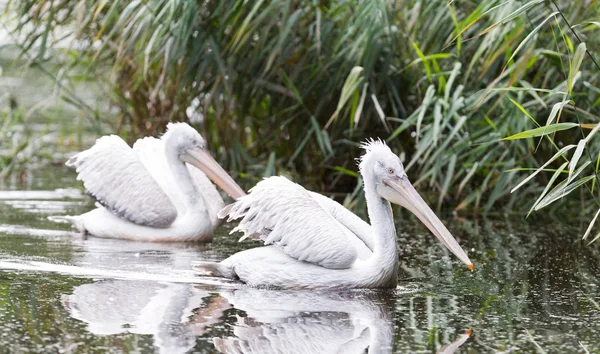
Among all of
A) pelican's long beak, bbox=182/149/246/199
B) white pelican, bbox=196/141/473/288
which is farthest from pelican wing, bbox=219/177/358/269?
pelican's long beak, bbox=182/149/246/199

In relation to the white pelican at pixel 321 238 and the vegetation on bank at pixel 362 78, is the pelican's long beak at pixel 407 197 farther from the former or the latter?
the vegetation on bank at pixel 362 78

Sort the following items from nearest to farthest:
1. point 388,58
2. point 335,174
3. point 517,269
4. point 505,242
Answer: point 517,269, point 505,242, point 388,58, point 335,174

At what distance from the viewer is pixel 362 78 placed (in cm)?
700

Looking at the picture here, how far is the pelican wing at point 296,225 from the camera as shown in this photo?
4679 mm

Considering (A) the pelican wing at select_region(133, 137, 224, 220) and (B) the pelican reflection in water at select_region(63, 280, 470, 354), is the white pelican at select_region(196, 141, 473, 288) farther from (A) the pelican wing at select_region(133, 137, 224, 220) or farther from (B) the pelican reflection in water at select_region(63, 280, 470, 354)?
(A) the pelican wing at select_region(133, 137, 224, 220)

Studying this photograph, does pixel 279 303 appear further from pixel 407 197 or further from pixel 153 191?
pixel 153 191

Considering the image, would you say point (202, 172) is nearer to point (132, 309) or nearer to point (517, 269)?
point (517, 269)

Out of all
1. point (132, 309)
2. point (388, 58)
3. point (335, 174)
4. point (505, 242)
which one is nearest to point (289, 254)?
point (132, 309)

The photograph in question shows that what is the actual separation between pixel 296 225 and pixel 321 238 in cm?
13

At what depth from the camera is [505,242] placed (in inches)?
251

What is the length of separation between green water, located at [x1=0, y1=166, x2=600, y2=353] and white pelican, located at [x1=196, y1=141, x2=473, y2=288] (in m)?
0.08

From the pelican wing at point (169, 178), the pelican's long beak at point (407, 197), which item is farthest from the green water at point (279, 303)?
the pelican wing at point (169, 178)

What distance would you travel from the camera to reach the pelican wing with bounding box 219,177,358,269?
4679mm

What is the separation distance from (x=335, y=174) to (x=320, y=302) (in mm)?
3746
